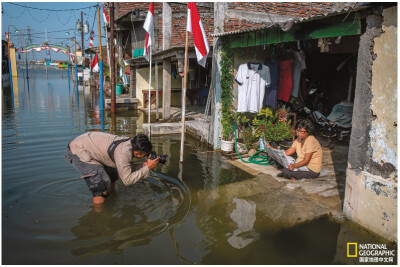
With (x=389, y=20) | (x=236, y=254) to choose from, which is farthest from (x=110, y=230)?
(x=389, y=20)

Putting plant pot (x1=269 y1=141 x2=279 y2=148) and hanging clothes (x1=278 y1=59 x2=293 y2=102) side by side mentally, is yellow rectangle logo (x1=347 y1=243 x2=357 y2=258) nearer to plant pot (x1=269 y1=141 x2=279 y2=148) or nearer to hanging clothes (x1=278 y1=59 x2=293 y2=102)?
plant pot (x1=269 y1=141 x2=279 y2=148)

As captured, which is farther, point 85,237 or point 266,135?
point 266,135

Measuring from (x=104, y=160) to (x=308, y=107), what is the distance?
8712 millimetres

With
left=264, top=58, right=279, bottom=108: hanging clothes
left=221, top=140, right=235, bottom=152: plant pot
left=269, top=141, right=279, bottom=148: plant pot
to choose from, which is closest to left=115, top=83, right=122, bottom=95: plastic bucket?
left=221, top=140, right=235, bottom=152: plant pot

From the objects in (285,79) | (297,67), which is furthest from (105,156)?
(297,67)

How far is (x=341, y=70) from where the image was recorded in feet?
36.2

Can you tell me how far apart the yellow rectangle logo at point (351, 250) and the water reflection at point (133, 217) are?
8.09ft

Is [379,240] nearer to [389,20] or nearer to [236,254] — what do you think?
[236,254]

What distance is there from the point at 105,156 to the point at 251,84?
4742 millimetres

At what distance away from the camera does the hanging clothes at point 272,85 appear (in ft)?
27.5

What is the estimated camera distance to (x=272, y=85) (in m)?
8.44

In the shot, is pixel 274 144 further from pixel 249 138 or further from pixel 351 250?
pixel 351 250

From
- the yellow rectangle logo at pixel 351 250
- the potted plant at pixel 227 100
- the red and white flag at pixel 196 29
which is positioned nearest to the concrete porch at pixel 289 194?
the yellow rectangle logo at pixel 351 250

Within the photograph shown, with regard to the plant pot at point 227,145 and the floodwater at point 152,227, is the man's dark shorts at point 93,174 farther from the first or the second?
the plant pot at point 227,145
